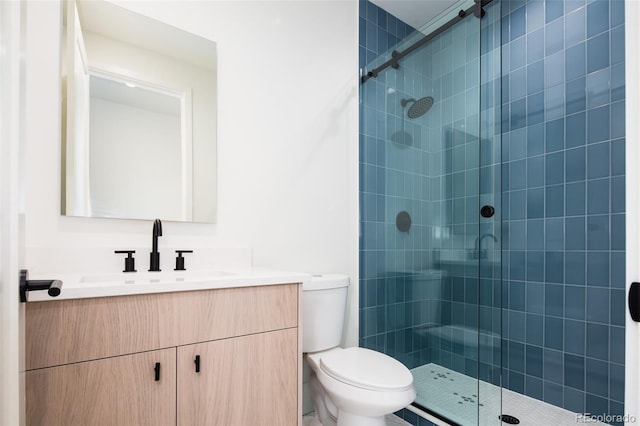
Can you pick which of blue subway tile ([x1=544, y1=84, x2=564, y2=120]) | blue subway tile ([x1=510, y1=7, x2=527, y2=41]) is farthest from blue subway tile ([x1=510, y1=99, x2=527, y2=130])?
blue subway tile ([x1=510, y1=7, x2=527, y2=41])

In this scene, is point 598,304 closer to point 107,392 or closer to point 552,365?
point 552,365

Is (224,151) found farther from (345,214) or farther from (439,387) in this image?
(439,387)

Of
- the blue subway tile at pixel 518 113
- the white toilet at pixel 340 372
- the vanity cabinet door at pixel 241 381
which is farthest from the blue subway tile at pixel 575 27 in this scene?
the vanity cabinet door at pixel 241 381

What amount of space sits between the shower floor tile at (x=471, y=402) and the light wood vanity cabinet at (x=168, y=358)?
763mm

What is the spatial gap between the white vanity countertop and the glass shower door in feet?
2.52

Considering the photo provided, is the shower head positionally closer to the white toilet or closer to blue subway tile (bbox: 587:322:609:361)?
the white toilet

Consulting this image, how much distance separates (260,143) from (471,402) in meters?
1.58

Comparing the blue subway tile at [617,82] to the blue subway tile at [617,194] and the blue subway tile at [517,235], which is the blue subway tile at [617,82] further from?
the blue subway tile at [517,235]

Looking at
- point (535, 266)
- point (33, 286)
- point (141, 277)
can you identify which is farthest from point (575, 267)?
point (33, 286)

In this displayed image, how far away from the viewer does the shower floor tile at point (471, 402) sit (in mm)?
1502

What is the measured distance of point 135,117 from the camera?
1.53 m

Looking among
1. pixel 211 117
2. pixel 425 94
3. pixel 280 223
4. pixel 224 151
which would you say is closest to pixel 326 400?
pixel 280 223

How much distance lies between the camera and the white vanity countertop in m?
0.95

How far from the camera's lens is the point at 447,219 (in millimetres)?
1680
